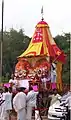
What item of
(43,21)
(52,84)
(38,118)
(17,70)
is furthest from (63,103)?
(43,21)

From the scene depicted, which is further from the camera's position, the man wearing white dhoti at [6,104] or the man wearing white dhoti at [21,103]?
the man wearing white dhoti at [6,104]

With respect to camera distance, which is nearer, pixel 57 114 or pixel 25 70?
pixel 57 114

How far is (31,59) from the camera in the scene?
24.7 m

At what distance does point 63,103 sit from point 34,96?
1139 mm

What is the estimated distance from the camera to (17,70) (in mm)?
24656

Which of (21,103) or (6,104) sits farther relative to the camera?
(6,104)

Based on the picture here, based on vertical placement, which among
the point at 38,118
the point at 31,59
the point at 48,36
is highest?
the point at 48,36

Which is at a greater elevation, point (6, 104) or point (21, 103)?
point (21, 103)

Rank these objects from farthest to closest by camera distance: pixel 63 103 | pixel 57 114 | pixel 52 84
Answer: pixel 52 84, pixel 57 114, pixel 63 103

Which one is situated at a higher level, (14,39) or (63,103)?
(14,39)

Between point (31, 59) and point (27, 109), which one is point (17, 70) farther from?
point (27, 109)

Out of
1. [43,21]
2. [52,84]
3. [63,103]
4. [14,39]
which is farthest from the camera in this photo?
[14,39]

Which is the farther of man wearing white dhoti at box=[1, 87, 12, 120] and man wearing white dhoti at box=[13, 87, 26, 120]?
man wearing white dhoti at box=[1, 87, 12, 120]

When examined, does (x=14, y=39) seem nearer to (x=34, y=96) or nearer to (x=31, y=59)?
(x=31, y=59)
